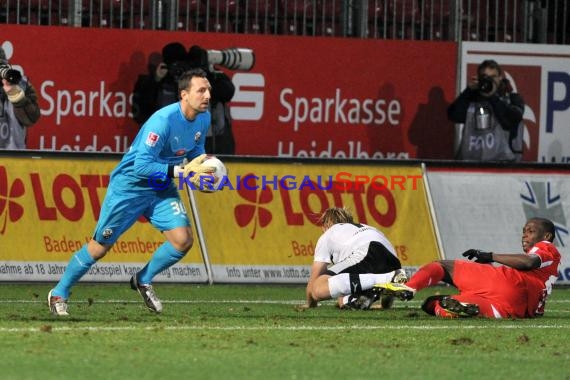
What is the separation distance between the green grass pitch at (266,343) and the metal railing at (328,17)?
581 cm

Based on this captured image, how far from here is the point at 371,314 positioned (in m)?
14.5

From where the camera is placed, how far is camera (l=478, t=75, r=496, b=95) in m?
20.5

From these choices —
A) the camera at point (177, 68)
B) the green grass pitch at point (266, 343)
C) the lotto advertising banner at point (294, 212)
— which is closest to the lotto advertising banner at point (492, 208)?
the lotto advertising banner at point (294, 212)

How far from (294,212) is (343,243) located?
373cm

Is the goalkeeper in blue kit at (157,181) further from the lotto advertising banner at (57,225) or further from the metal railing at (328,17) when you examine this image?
the metal railing at (328,17)

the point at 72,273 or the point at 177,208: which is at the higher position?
the point at 177,208

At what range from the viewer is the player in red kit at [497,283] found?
554 inches

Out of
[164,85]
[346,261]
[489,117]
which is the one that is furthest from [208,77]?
[346,261]

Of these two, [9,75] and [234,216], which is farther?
[234,216]

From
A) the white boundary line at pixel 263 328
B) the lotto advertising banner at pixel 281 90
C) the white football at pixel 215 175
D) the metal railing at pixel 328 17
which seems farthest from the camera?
the metal railing at pixel 328 17

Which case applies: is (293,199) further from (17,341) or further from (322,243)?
(17,341)

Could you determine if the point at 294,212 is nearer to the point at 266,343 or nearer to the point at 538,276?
the point at 538,276

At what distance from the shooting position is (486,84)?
20.5 m

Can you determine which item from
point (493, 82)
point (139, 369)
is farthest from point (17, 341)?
point (493, 82)
